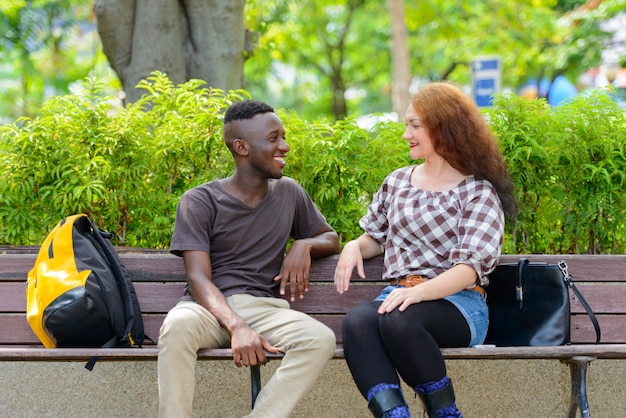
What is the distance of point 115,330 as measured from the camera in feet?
12.7

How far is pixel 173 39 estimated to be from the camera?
689 centimetres

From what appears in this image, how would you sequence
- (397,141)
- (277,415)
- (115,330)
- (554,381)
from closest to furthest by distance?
(277,415) → (115,330) → (554,381) → (397,141)

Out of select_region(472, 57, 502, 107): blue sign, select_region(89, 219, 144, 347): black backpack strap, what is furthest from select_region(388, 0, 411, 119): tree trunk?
select_region(89, 219, 144, 347): black backpack strap

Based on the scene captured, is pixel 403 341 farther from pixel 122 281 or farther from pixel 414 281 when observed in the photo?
pixel 122 281

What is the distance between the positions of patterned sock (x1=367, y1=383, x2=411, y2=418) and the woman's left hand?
310 millimetres

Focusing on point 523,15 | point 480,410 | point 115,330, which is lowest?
point 480,410

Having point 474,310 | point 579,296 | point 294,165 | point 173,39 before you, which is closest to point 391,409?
point 474,310

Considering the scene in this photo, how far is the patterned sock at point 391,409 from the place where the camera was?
3355mm

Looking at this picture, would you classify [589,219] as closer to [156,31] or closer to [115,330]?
[115,330]

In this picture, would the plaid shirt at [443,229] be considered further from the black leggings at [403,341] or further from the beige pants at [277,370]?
the beige pants at [277,370]

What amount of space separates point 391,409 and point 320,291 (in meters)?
1.00

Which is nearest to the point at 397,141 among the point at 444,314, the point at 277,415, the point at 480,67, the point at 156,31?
the point at 444,314

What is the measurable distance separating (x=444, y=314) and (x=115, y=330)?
1.48m

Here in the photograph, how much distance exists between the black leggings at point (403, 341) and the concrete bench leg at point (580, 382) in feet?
1.54
